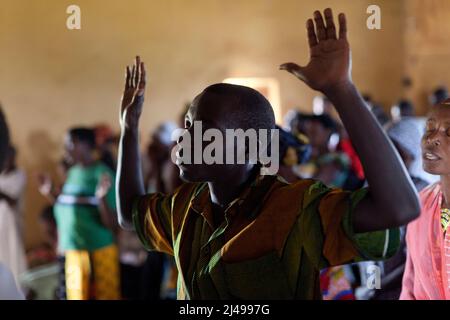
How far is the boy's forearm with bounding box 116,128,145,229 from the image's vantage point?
6.49 feet

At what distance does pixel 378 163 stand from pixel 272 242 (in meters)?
0.31

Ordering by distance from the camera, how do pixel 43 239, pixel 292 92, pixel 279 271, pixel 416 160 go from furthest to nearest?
1. pixel 292 92
2. pixel 43 239
3. pixel 416 160
4. pixel 279 271

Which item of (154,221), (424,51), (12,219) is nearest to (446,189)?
(154,221)

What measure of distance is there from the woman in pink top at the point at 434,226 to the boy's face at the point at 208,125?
0.75 meters

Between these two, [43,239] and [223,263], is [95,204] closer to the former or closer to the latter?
[223,263]

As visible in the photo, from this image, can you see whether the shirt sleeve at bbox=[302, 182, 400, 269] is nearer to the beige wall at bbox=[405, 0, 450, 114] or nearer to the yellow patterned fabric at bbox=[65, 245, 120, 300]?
A: the yellow patterned fabric at bbox=[65, 245, 120, 300]

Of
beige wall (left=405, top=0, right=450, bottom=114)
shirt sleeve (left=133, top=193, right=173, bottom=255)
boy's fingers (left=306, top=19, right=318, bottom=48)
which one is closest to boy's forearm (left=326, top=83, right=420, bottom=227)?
boy's fingers (left=306, top=19, right=318, bottom=48)

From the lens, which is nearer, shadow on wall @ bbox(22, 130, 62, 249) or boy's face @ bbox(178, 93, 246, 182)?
boy's face @ bbox(178, 93, 246, 182)

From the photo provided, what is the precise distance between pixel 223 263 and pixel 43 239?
22.1 ft

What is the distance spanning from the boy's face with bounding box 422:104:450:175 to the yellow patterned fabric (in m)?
2.82

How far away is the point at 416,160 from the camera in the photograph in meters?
3.05

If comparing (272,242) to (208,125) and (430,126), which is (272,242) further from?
(430,126)

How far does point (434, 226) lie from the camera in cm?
217
